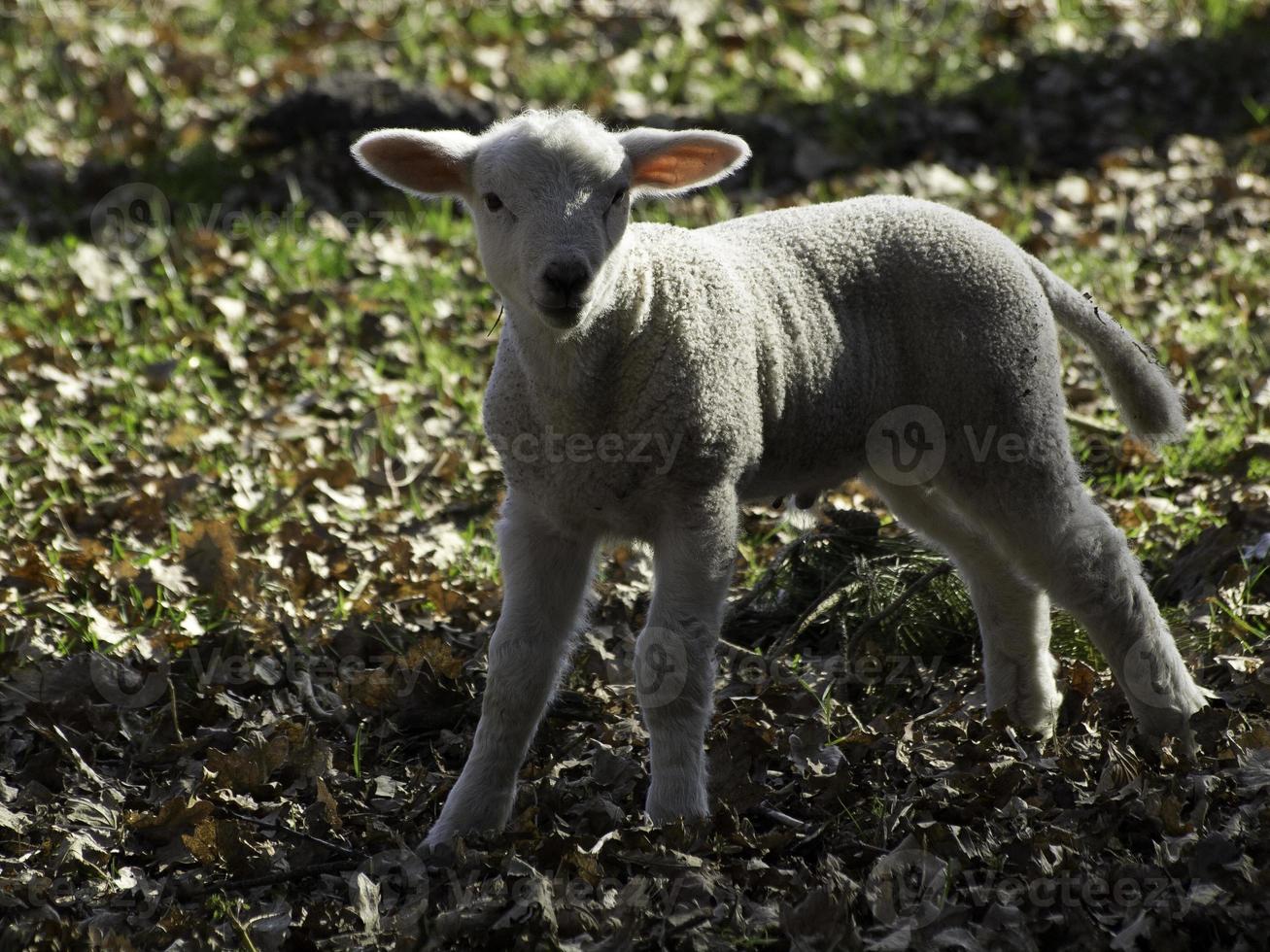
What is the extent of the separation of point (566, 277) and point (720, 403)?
56cm

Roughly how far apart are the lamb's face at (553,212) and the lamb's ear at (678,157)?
7 centimetres

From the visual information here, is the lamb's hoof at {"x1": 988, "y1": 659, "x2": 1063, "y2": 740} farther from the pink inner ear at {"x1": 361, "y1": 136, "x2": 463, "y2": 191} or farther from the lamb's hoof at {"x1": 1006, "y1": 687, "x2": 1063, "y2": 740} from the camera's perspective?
the pink inner ear at {"x1": 361, "y1": 136, "x2": 463, "y2": 191}

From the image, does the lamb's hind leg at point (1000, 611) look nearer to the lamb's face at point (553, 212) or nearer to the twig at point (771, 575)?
the twig at point (771, 575)

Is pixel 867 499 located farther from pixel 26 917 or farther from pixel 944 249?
pixel 26 917

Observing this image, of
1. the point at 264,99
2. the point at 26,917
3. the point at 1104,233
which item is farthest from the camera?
the point at 264,99

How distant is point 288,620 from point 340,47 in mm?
6713

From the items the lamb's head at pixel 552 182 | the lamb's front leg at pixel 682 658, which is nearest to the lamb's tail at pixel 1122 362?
the lamb's head at pixel 552 182

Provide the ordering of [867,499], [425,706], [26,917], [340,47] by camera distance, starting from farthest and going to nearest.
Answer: [340,47]
[867,499]
[425,706]
[26,917]

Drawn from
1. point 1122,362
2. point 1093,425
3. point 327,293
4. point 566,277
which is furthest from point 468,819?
point 327,293

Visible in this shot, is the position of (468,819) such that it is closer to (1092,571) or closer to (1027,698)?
(1027,698)

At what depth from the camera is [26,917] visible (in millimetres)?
3406

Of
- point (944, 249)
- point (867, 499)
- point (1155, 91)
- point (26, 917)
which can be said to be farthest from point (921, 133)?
point (26, 917)

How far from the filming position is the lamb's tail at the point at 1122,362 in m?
4.39

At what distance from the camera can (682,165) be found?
3.95 m
